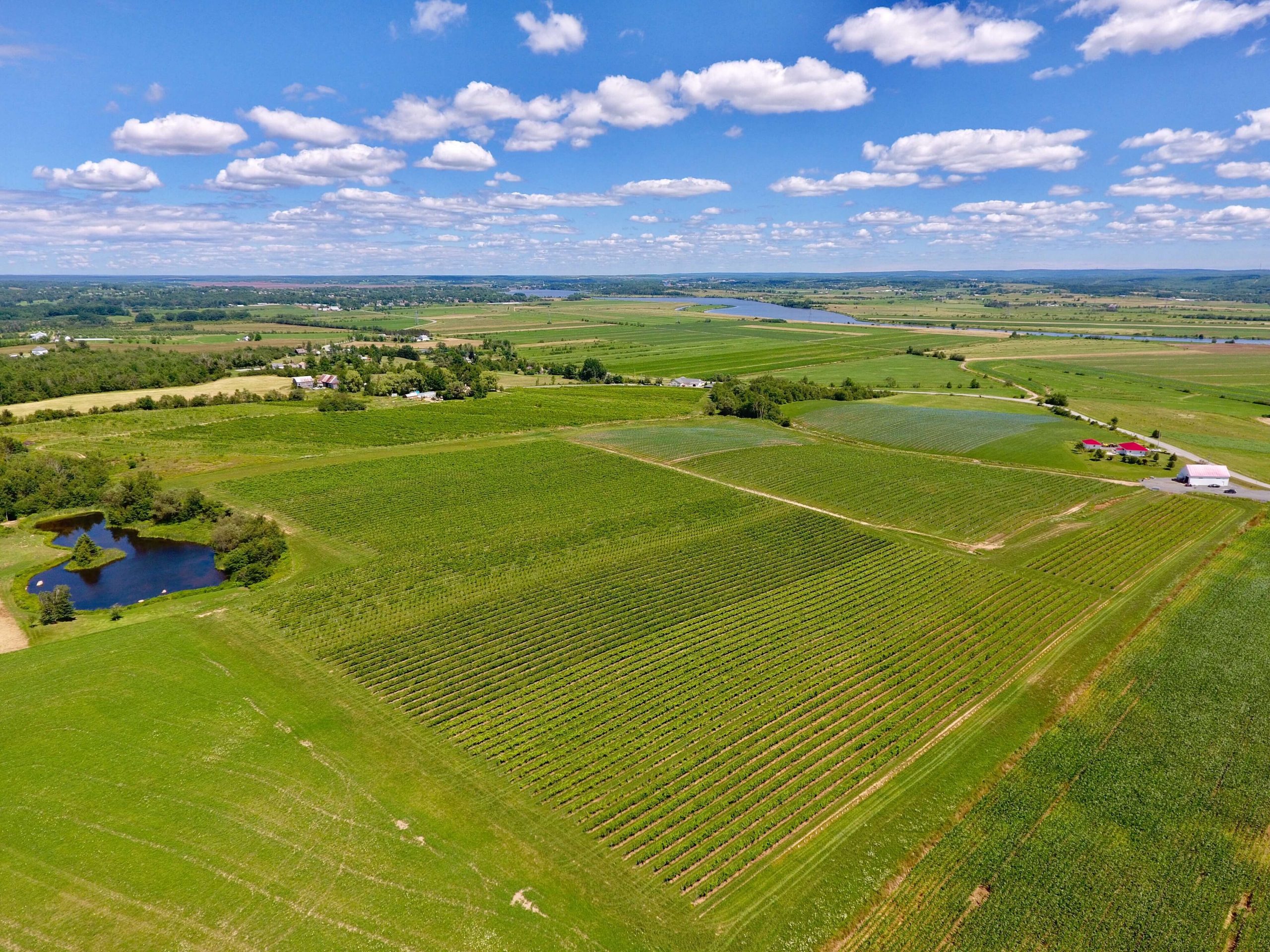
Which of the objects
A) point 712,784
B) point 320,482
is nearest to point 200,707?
point 712,784

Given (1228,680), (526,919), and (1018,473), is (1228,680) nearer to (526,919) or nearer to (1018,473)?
(526,919)

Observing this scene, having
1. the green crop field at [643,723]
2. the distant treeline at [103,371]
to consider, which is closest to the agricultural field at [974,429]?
the green crop field at [643,723]

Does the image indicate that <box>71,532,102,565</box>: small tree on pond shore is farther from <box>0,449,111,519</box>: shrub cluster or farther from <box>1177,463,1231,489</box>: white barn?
<box>1177,463,1231,489</box>: white barn

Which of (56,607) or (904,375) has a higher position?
(904,375)

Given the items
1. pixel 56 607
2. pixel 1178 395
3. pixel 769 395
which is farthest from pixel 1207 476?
pixel 56 607

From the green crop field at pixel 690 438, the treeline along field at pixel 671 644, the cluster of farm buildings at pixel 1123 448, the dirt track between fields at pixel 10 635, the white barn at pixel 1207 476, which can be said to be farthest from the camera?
the green crop field at pixel 690 438

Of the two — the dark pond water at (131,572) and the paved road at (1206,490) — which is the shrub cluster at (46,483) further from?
the paved road at (1206,490)

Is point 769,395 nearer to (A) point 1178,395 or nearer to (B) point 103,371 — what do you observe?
(A) point 1178,395
